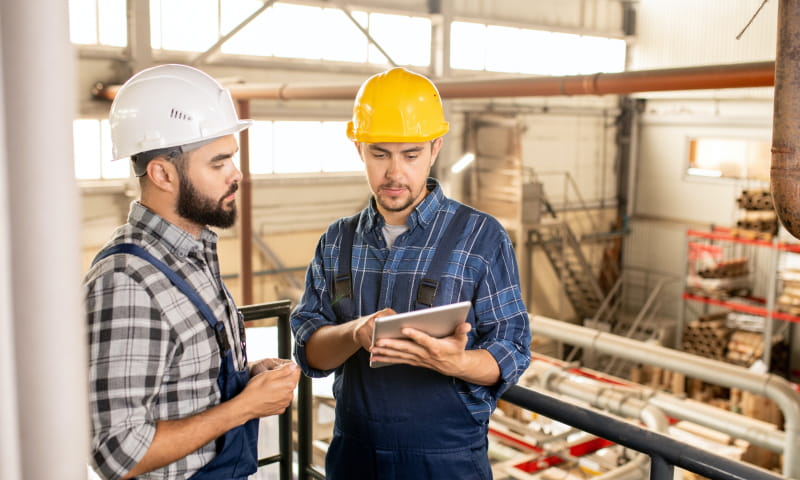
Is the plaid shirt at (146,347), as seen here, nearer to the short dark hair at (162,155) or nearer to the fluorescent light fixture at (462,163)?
the short dark hair at (162,155)

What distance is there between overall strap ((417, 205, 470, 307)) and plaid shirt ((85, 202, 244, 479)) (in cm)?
59

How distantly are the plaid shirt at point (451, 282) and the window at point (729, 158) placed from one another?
48.7 feet

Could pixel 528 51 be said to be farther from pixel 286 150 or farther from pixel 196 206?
pixel 196 206

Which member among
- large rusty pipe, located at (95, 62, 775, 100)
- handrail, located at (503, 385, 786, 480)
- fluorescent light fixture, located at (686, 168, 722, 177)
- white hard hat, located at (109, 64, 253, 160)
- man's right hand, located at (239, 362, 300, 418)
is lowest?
handrail, located at (503, 385, 786, 480)

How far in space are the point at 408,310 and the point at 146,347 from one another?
2.73ft

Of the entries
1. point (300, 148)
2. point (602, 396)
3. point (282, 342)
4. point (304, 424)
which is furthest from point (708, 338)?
point (282, 342)

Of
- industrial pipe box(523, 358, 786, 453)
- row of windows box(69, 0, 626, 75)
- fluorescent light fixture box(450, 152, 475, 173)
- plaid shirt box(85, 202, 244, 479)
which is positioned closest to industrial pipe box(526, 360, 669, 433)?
industrial pipe box(523, 358, 786, 453)

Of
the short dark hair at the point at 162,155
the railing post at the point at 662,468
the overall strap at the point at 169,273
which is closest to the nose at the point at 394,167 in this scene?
the short dark hair at the point at 162,155

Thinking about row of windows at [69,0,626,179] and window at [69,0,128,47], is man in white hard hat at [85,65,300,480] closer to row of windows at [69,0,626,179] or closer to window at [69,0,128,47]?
row of windows at [69,0,626,179]

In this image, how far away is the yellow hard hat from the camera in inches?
95.6

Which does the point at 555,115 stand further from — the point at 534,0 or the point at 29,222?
the point at 29,222

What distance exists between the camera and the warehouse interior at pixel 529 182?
2.18ft

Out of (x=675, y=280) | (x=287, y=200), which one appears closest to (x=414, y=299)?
(x=287, y=200)

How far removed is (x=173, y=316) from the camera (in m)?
Answer: 1.75
